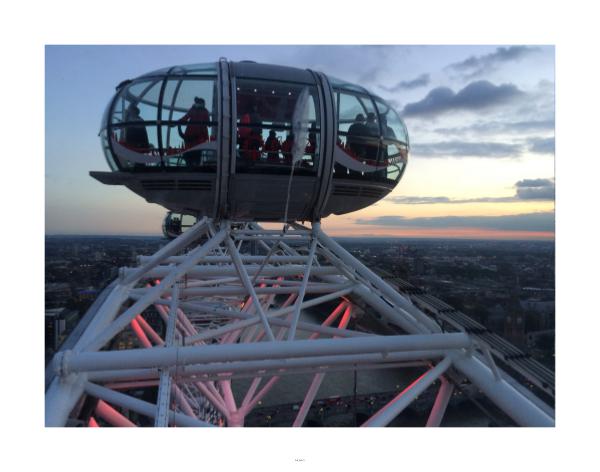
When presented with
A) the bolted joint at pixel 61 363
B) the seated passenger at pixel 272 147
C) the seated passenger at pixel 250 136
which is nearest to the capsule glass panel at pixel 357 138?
the seated passenger at pixel 272 147

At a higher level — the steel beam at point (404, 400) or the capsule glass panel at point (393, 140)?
the capsule glass panel at point (393, 140)

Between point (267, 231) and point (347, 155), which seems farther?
point (267, 231)

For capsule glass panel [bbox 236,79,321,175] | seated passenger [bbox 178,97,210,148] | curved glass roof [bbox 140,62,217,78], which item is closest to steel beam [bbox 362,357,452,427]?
capsule glass panel [bbox 236,79,321,175]

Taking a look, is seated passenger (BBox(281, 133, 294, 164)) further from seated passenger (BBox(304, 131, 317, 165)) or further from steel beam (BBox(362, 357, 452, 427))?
steel beam (BBox(362, 357, 452, 427))

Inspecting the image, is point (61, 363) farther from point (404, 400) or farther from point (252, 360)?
point (404, 400)

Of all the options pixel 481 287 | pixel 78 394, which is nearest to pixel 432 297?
pixel 481 287

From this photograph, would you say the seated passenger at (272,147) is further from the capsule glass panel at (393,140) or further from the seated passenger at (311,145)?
the capsule glass panel at (393,140)
